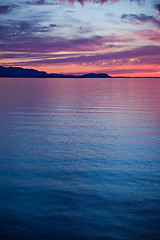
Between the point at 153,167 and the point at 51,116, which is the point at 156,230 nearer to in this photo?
the point at 153,167

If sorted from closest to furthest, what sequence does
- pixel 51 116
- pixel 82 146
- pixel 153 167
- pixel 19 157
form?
1. pixel 153 167
2. pixel 19 157
3. pixel 82 146
4. pixel 51 116

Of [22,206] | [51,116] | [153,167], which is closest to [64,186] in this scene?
[22,206]

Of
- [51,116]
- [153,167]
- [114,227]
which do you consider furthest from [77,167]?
[51,116]

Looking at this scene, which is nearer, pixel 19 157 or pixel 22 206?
pixel 22 206

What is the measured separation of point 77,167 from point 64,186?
2.09 meters

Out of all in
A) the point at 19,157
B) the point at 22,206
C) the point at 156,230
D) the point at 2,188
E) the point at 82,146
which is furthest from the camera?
the point at 82,146

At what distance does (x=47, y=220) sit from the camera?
7137mm

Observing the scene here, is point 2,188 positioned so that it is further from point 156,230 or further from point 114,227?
point 156,230

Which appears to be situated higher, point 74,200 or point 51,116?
point 51,116

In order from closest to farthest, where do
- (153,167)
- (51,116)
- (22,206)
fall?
(22,206) < (153,167) < (51,116)

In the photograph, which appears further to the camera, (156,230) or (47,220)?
Answer: (47,220)

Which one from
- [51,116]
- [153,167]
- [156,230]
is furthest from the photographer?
[51,116]

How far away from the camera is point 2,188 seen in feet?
30.0

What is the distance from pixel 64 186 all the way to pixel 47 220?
230 centimetres
